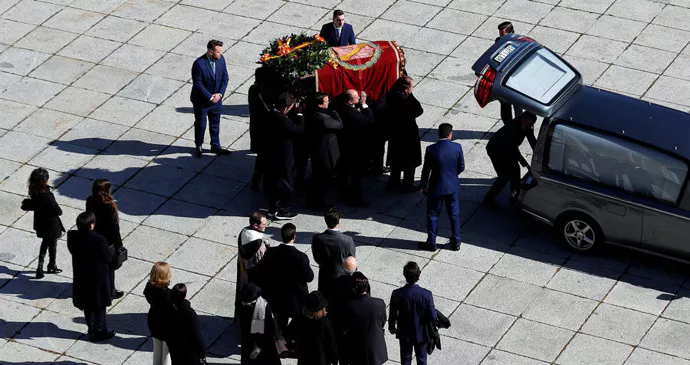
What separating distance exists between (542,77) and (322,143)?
2876 mm

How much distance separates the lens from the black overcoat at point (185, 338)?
41.7ft

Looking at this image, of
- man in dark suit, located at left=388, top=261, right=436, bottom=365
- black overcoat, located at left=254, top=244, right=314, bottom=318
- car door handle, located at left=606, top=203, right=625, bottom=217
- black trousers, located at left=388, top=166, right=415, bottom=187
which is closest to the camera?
man in dark suit, located at left=388, top=261, right=436, bottom=365

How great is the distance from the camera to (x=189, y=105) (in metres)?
18.9

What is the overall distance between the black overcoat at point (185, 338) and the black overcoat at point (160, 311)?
6 centimetres

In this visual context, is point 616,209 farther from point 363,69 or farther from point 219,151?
point 219,151

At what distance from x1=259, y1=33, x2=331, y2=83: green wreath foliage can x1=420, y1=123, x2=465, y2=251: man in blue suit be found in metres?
2.10

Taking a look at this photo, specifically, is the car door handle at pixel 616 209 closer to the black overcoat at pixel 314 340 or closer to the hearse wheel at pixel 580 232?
the hearse wheel at pixel 580 232

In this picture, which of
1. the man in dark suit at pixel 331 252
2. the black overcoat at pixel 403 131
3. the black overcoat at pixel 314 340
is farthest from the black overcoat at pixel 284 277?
the black overcoat at pixel 403 131

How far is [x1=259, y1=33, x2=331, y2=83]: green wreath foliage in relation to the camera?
16.7 meters

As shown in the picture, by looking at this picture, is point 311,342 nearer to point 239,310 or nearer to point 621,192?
point 239,310

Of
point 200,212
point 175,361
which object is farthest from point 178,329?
point 200,212

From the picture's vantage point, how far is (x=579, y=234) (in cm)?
1580

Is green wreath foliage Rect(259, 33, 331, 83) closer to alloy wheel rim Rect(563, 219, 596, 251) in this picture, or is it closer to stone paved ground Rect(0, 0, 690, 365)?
stone paved ground Rect(0, 0, 690, 365)

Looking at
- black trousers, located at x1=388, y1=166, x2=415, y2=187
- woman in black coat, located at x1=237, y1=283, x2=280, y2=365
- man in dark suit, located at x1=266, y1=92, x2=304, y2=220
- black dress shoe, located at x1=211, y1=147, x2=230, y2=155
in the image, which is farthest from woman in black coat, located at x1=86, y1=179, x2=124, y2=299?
black trousers, located at x1=388, y1=166, x2=415, y2=187
